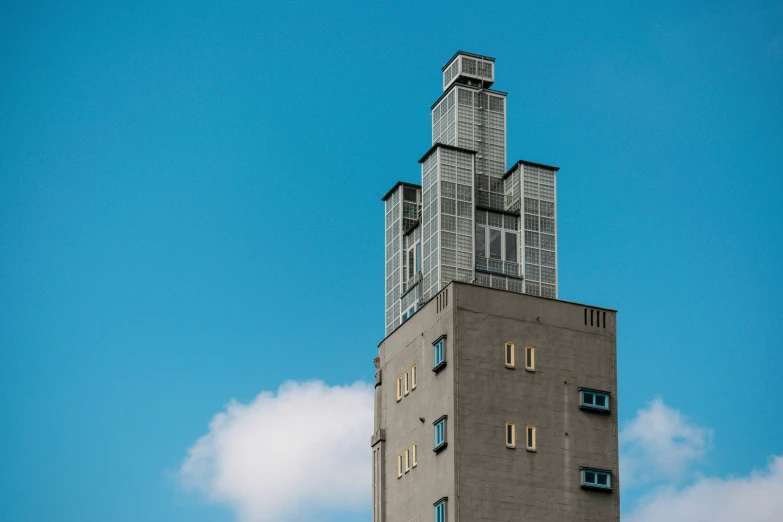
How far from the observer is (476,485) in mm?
101250

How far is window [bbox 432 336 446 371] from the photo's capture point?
343 feet

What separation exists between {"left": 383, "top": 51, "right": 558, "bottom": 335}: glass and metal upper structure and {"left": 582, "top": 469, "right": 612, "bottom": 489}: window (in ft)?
43.8

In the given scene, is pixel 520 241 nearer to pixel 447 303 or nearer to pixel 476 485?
pixel 447 303

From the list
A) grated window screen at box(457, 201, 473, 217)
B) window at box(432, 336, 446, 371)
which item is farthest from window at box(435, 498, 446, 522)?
grated window screen at box(457, 201, 473, 217)

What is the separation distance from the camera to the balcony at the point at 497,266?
112 meters

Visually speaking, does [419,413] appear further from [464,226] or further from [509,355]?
[464,226]

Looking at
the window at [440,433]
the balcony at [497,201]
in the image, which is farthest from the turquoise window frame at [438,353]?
the balcony at [497,201]

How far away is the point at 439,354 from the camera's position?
105m

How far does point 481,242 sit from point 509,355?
10764mm

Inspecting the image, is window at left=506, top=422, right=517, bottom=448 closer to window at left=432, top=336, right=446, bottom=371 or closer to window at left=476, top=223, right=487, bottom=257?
window at left=432, top=336, right=446, bottom=371

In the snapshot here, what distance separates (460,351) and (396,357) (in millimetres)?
8673

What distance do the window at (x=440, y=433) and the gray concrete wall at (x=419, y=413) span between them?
38cm

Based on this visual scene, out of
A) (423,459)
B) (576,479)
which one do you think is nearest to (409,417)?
(423,459)

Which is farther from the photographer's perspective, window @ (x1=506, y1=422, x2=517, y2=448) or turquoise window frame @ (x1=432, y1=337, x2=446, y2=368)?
turquoise window frame @ (x1=432, y1=337, x2=446, y2=368)
